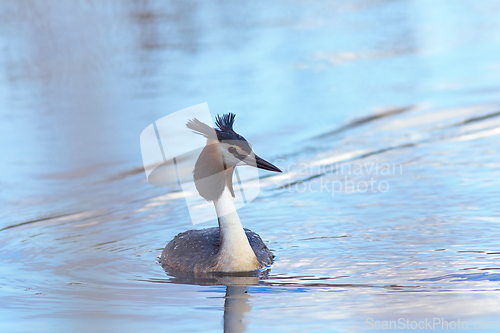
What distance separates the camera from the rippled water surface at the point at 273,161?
5344 mm

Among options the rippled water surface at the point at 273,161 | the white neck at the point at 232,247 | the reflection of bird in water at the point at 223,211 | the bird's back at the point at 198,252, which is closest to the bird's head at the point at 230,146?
the reflection of bird in water at the point at 223,211

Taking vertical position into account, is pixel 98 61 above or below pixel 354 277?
above

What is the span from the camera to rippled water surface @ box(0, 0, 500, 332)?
17.5 feet

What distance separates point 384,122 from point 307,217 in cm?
358

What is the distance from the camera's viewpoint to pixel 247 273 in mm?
6176

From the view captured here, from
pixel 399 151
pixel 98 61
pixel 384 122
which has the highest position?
pixel 98 61

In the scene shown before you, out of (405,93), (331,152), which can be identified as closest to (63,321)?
(331,152)

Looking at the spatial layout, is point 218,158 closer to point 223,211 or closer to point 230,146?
point 230,146

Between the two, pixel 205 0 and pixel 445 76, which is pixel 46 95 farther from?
pixel 205 0

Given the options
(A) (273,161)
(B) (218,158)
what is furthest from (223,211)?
(A) (273,161)

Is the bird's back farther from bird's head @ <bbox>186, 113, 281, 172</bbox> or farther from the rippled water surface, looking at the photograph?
bird's head @ <bbox>186, 113, 281, 172</bbox>

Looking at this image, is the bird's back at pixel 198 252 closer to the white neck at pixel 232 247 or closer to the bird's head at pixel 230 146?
the white neck at pixel 232 247

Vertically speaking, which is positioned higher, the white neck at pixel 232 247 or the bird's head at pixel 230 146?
the bird's head at pixel 230 146

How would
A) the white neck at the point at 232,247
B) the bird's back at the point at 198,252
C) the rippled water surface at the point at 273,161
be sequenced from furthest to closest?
1. the bird's back at the point at 198,252
2. the white neck at the point at 232,247
3. the rippled water surface at the point at 273,161
